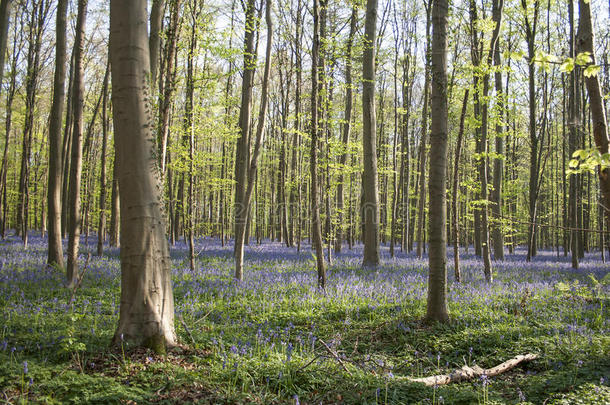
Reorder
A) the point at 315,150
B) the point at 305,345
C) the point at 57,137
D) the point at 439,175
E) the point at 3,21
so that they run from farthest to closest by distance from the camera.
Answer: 1. the point at 57,137
2. the point at 315,150
3. the point at 3,21
4. the point at 439,175
5. the point at 305,345

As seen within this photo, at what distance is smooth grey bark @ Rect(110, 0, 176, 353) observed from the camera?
396 centimetres

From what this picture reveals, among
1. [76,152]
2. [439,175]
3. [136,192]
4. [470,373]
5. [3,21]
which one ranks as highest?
[3,21]

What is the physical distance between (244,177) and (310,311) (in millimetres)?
7834

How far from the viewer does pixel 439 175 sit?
5633 mm

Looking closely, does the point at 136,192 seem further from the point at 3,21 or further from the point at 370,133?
the point at 370,133

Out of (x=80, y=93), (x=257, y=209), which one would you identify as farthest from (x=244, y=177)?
(x=257, y=209)

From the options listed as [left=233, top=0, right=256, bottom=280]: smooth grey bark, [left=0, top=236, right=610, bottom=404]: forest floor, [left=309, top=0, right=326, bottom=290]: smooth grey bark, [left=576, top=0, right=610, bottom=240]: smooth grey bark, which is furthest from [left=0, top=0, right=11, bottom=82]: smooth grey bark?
[left=576, top=0, right=610, bottom=240]: smooth grey bark

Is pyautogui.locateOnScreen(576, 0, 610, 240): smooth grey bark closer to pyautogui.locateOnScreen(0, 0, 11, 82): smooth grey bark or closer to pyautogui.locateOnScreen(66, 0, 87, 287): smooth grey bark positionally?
pyautogui.locateOnScreen(66, 0, 87, 287): smooth grey bark

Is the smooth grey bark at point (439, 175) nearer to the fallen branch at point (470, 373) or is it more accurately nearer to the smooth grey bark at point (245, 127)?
the fallen branch at point (470, 373)

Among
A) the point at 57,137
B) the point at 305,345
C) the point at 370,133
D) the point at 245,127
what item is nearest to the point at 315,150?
the point at 305,345

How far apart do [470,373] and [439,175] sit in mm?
2833

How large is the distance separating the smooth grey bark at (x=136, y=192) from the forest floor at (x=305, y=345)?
1.08 feet

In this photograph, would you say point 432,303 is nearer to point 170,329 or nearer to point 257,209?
point 170,329

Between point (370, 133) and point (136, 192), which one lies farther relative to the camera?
point (370, 133)
